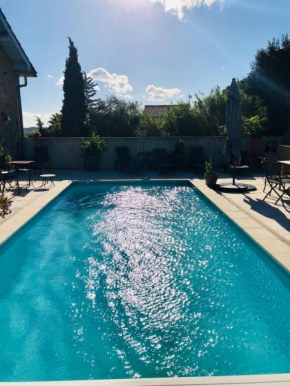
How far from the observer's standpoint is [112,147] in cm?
1376

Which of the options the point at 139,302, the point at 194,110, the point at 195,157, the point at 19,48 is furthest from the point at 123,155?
the point at 139,302

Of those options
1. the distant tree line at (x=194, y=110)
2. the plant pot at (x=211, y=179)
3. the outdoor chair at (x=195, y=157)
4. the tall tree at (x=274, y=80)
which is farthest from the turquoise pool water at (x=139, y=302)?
the distant tree line at (x=194, y=110)

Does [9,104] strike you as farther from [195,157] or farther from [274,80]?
[274,80]

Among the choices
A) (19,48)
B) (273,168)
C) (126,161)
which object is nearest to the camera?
(273,168)

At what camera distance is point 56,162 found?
13836 mm

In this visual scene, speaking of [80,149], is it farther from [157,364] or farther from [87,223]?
[157,364]

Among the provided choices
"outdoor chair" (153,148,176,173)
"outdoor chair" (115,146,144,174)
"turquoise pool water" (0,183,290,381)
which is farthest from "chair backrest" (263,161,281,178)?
"outdoor chair" (115,146,144,174)

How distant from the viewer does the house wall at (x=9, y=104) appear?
12.0 metres

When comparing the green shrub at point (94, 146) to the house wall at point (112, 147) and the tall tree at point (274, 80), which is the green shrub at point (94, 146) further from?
the tall tree at point (274, 80)

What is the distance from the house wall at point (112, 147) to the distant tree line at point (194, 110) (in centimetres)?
202

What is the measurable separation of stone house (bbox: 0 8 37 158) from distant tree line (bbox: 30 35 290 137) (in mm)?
5653

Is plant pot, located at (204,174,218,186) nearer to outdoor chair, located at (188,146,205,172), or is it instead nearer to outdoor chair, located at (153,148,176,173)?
outdoor chair, located at (188,146,205,172)

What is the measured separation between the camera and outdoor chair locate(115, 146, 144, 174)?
12.4 meters

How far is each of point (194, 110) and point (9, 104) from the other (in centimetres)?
1108
